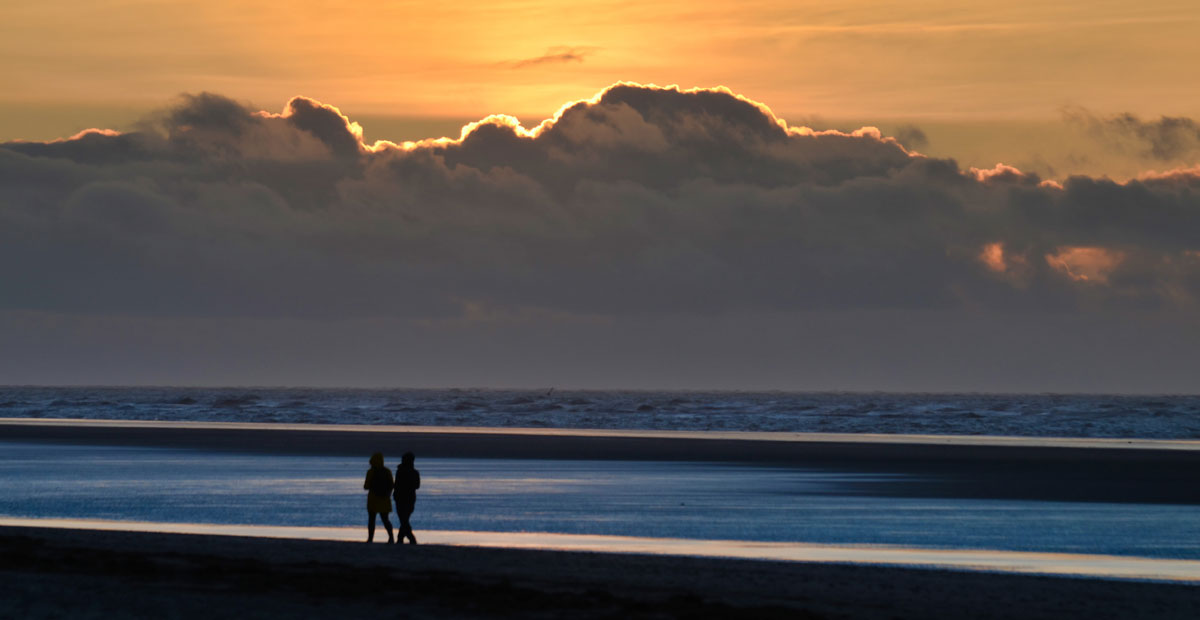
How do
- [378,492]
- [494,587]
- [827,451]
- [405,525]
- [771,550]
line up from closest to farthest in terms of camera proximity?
[494,587], [405,525], [771,550], [378,492], [827,451]

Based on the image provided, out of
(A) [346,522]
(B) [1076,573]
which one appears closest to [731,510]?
(A) [346,522]

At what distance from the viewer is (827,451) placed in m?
66.8

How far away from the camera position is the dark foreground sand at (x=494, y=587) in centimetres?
1772

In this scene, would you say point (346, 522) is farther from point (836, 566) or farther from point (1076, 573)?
point (1076, 573)

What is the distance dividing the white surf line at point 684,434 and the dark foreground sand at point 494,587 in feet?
181

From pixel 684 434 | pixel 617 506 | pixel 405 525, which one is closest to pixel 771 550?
pixel 405 525

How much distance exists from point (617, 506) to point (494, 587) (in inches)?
625

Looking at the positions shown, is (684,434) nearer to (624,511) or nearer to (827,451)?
(827,451)

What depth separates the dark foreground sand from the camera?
17719mm

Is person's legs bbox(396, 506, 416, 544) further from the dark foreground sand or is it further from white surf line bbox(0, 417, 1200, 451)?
white surf line bbox(0, 417, 1200, 451)

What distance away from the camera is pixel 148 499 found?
119 feet

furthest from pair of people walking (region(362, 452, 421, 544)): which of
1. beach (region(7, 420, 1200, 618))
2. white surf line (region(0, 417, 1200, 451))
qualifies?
white surf line (region(0, 417, 1200, 451))

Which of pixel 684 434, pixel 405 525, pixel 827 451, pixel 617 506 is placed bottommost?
pixel 684 434

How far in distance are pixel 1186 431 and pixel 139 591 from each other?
9224 cm
